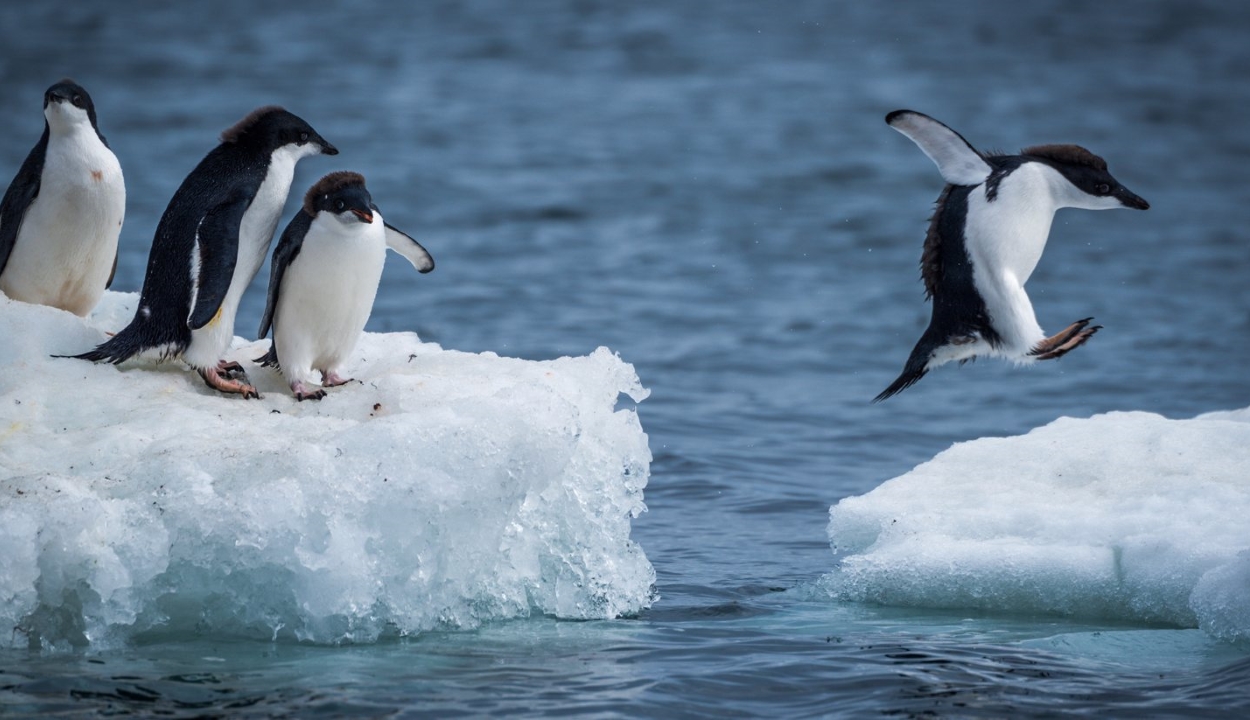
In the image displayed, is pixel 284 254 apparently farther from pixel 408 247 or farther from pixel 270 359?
pixel 408 247

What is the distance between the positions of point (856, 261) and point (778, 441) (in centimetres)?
702

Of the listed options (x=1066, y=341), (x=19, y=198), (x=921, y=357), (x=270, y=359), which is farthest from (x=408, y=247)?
(x=1066, y=341)

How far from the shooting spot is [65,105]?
476 centimetres

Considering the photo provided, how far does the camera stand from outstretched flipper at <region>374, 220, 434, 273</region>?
4.95 m

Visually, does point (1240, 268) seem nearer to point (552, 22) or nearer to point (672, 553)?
point (672, 553)

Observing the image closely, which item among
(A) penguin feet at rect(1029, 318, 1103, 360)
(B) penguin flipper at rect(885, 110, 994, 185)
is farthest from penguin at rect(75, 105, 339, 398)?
(A) penguin feet at rect(1029, 318, 1103, 360)

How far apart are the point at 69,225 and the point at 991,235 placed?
9.37ft

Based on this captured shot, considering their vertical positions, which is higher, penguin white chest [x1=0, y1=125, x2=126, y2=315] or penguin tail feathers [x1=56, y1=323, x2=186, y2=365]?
penguin white chest [x1=0, y1=125, x2=126, y2=315]

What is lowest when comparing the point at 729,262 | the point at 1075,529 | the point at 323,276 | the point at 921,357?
the point at 1075,529

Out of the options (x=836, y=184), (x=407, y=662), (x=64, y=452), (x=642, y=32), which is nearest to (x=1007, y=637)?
(x=407, y=662)

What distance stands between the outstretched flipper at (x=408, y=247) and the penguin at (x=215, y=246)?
1.34 ft

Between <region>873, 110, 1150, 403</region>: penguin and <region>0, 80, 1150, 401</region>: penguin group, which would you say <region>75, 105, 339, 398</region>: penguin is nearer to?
<region>0, 80, 1150, 401</region>: penguin group

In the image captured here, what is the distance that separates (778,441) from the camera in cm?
773

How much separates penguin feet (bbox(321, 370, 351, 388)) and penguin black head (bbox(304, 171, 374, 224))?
19.3 inches
